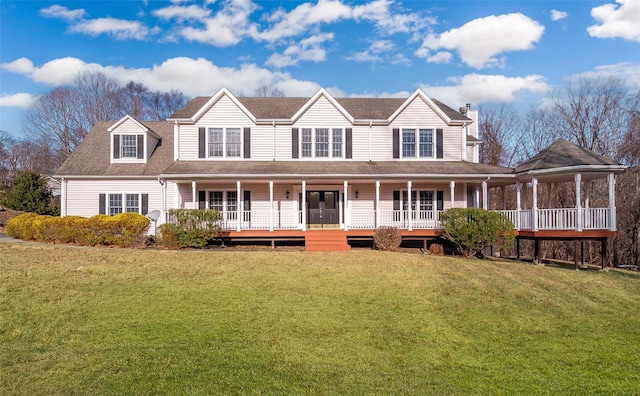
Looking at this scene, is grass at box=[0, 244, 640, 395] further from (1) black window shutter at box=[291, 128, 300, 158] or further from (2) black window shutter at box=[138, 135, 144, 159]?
(2) black window shutter at box=[138, 135, 144, 159]

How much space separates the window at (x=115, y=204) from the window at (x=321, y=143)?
10.1 m

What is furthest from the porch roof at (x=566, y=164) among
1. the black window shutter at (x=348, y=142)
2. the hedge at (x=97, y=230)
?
the hedge at (x=97, y=230)

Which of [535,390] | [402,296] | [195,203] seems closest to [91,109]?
[195,203]

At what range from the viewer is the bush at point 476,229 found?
16.6m

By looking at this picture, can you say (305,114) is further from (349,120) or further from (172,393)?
(172,393)

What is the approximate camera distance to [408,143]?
20984 millimetres

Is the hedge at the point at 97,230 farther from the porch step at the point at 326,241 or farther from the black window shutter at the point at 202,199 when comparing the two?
the porch step at the point at 326,241

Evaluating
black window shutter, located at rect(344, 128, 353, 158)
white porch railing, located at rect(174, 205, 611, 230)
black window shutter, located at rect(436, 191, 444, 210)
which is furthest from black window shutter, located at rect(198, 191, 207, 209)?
black window shutter, located at rect(436, 191, 444, 210)

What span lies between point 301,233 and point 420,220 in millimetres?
5839

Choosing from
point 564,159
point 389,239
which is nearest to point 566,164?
point 564,159

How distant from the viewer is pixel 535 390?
19.1 ft

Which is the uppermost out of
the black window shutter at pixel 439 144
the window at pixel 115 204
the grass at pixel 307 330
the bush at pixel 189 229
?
the black window shutter at pixel 439 144

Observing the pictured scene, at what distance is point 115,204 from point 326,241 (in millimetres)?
11673

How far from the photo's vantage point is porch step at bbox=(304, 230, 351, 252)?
17375mm
